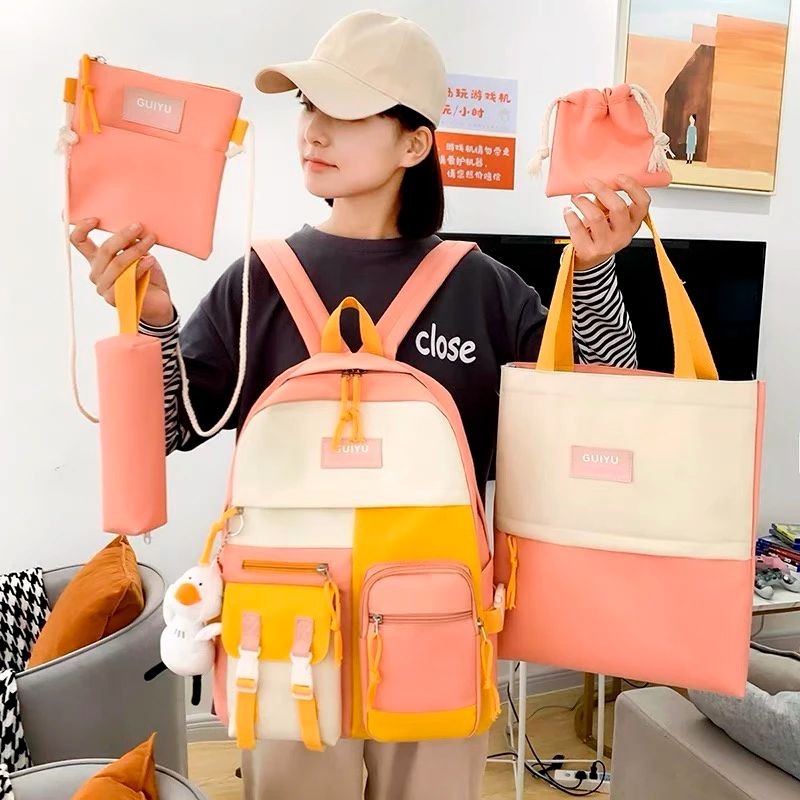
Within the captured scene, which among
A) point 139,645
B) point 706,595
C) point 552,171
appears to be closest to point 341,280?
point 552,171

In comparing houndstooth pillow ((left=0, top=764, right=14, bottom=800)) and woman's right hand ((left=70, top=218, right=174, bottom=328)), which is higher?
woman's right hand ((left=70, top=218, right=174, bottom=328))

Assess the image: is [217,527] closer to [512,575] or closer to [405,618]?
[405,618]

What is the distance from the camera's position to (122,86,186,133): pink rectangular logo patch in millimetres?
895

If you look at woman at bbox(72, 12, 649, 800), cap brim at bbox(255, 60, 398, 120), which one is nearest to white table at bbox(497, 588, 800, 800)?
woman at bbox(72, 12, 649, 800)

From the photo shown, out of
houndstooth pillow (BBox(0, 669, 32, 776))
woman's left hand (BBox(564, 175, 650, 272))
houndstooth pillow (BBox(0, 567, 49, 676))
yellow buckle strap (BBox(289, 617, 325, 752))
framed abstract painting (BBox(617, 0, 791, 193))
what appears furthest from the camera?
framed abstract painting (BBox(617, 0, 791, 193))

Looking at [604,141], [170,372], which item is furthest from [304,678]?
[604,141]

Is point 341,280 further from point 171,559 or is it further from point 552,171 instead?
point 171,559

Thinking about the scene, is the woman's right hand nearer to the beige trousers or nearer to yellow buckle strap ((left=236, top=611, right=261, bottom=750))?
yellow buckle strap ((left=236, top=611, right=261, bottom=750))

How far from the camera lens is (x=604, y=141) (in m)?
0.99

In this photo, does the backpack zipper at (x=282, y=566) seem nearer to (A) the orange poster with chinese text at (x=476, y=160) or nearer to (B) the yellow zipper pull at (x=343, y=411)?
(B) the yellow zipper pull at (x=343, y=411)

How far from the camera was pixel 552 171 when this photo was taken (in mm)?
1009

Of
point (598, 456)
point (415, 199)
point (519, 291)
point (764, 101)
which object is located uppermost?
point (764, 101)

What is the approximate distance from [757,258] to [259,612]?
7.37ft

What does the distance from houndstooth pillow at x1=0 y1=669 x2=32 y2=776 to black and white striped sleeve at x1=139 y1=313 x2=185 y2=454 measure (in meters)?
0.76
